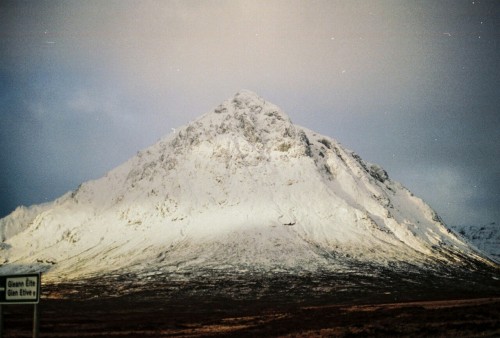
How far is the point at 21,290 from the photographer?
9117mm

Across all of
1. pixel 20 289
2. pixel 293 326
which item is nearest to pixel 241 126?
pixel 293 326

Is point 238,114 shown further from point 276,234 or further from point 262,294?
point 262,294

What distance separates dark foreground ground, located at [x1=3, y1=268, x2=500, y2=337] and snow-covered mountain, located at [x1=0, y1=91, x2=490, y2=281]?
1423 cm

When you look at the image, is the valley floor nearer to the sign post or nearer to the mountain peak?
the sign post

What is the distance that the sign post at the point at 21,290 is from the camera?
8.93m

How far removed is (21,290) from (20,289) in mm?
40

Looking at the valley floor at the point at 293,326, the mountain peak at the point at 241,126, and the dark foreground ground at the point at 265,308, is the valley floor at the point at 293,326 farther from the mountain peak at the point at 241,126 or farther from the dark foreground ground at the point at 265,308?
the mountain peak at the point at 241,126

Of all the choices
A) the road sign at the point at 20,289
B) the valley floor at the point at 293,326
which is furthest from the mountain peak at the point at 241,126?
the road sign at the point at 20,289

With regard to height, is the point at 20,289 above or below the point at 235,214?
below

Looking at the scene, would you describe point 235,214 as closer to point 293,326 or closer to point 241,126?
point 241,126

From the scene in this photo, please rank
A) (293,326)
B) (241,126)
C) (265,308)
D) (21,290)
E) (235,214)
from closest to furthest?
(21,290)
(293,326)
(265,308)
(235,214)
(241,126)

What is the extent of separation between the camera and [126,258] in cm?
10469

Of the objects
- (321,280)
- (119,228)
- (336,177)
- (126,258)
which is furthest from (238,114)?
(321,280)

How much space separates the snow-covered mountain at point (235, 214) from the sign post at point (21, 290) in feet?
267
